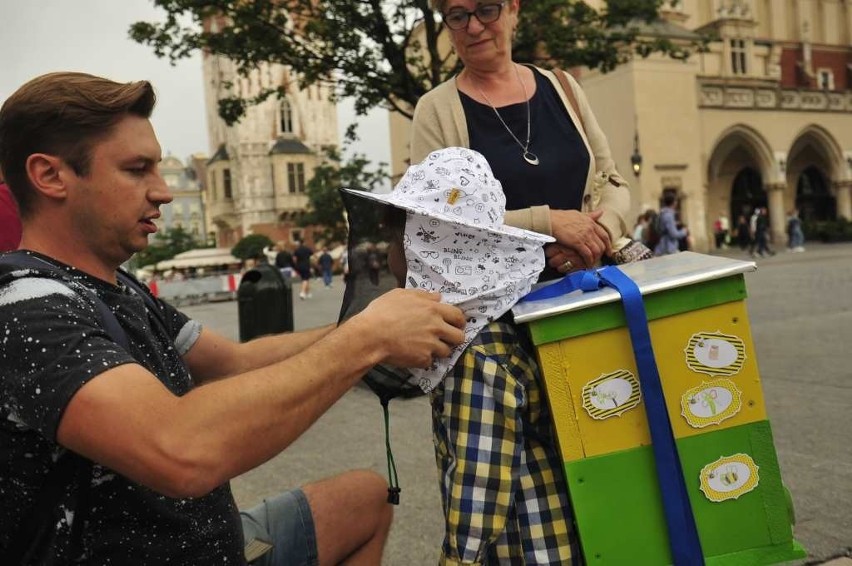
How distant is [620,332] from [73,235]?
117 cm

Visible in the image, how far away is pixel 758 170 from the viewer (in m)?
36.0

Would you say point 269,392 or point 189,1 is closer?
point 269,392

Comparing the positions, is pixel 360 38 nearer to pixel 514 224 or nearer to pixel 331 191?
pixel 514 224

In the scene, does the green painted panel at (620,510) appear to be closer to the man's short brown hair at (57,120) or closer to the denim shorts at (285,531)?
the denim shorts at (285,531)

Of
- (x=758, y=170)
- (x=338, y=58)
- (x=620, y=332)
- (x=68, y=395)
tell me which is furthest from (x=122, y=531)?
(x=758, y=170)

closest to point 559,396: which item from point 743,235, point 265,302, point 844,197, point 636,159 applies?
point 265,302

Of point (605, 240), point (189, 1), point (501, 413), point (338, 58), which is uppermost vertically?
point (189, 1)

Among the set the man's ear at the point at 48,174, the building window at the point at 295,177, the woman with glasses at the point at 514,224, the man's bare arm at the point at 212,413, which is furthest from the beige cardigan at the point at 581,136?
the building window at the point at 295,177

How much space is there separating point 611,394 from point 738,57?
132ft

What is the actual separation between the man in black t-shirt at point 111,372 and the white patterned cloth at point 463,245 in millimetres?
146

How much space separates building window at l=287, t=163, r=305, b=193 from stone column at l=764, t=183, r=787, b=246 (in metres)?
51.1

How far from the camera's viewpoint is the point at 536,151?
82.2 inches

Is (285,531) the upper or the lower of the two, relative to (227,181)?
lower

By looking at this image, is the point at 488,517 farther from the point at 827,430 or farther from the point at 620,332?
the point at 827,430
